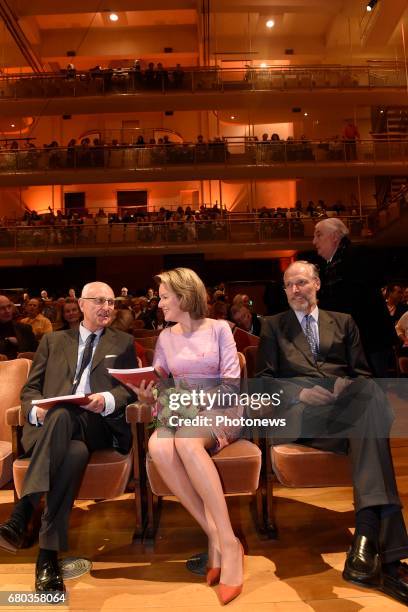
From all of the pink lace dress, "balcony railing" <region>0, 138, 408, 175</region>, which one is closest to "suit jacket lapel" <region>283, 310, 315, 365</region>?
the pink lace dress

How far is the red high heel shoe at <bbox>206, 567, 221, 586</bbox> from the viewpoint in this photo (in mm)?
1938

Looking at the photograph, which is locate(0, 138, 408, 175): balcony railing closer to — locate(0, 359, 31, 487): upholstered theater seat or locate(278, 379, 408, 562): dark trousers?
locate(0, 359, 31, 487): upholstered theater seat

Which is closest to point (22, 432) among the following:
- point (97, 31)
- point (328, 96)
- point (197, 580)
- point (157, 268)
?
point (197, 580)

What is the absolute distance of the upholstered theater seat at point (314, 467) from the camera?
6.91 feet

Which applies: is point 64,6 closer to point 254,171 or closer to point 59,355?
point 254,171

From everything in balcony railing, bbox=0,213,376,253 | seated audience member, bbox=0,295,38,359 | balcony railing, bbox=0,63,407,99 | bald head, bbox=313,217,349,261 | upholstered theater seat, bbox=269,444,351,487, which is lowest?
upholstered theater seat, bbox=269,444,351,487

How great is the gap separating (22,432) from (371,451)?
145 cm

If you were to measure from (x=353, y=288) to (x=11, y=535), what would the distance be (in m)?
1.85

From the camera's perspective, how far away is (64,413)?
6.70 feet

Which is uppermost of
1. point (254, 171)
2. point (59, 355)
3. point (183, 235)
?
point (254, 171)

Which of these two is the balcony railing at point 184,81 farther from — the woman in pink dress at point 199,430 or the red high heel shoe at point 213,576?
the red high heel shoe at point 213,576

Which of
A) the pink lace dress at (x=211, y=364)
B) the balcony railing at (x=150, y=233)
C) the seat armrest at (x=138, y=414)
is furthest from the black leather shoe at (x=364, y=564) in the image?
the balcony railing at (x=150, y=233)

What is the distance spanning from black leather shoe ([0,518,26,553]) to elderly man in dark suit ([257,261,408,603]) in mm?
1062

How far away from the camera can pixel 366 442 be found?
1.92 m
